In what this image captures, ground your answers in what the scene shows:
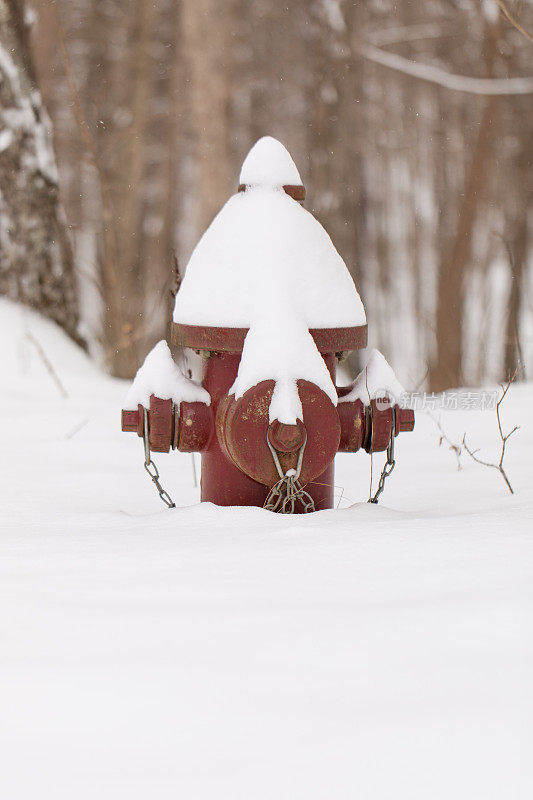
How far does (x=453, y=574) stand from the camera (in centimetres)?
155

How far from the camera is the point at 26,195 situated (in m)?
4.39

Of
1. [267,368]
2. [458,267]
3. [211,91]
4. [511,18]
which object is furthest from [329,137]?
[267,368]

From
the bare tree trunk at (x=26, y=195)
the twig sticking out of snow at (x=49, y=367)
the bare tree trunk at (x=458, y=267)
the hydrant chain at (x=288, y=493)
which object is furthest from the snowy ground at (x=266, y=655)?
the bare tree trunk at (x=458, y=267)

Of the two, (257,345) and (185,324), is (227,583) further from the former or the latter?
(185,324)

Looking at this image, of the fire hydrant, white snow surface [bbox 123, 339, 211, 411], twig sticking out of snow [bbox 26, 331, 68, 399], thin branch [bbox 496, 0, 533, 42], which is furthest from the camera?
twig sticking out of snow [bbox 26, 331, 68, 399]

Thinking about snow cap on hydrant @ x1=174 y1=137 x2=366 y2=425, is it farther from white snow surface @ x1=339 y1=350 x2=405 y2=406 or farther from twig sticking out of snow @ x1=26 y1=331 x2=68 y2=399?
twig sticking out of snow @ x1=26 y1=331 x2=68 y2=399

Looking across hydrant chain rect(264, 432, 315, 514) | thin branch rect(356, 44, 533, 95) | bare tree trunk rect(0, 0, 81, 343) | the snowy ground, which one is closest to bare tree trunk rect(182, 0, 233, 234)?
thin branch rect(356, 44, 533, 95)

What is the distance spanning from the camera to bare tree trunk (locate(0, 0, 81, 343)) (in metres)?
4.34

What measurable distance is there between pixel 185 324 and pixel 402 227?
52.2 ft

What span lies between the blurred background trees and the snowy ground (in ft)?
6.48

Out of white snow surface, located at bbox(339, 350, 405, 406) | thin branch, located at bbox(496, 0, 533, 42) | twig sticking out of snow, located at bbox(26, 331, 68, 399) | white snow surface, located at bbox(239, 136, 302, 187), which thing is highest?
thin branch, located at bbox(496, 0, 533, 42)

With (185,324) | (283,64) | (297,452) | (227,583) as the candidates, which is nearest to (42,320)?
(185,324)

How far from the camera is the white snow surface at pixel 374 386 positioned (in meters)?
2.19

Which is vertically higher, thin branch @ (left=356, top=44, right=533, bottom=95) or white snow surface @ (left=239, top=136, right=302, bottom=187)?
thin branch @ (left=356, top=44, right=533, bottom=95)
